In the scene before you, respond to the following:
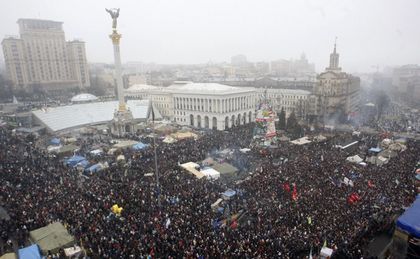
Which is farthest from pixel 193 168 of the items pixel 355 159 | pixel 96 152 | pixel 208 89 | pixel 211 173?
pixel 208 89

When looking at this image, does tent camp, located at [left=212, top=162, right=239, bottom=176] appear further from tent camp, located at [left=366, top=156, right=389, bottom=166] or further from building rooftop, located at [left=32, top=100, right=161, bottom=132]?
building rooftop, located at [left=32, top=100, right=161, bottom=132]

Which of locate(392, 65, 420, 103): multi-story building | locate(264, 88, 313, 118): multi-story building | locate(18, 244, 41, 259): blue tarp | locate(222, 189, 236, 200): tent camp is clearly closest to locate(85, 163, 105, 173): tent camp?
locate(222, 189, 236, 200): tent camp

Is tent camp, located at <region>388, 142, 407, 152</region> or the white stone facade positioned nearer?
tent camp, located at <region>388, 142, 407, 152</region>

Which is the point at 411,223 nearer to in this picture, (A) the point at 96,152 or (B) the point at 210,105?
(A) the point at 96,152

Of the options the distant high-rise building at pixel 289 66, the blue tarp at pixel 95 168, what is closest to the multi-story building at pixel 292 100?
the blue tarp at pixel 95 168

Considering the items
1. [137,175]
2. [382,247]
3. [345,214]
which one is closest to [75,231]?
[137,175]
